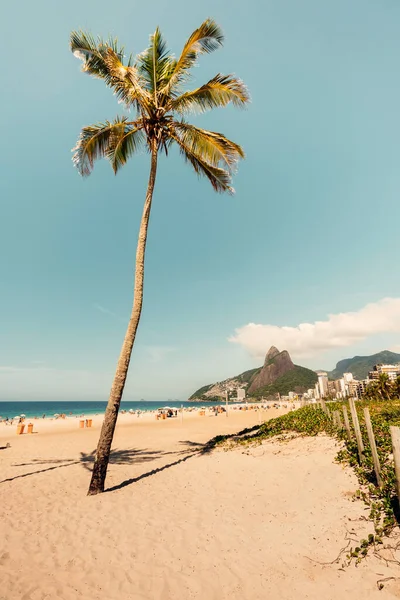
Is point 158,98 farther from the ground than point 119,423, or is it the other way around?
point 158,98

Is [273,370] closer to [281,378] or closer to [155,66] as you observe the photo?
[281,378]

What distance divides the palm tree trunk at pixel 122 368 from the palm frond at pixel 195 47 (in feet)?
7.46

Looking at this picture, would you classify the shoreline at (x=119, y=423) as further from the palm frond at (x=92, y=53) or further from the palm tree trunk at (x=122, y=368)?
the palm frond at (x=92, y=53)

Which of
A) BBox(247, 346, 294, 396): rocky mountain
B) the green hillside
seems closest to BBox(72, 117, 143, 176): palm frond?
the green hillside

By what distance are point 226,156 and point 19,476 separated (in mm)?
12575

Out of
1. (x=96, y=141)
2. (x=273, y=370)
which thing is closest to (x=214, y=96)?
(x=96, y=141)

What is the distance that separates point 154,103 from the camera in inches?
363

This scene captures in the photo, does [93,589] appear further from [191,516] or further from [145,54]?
[145,54]

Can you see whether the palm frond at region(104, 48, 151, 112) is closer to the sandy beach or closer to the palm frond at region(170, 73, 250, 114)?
the palm frond at region(170, 73, 250, 114)

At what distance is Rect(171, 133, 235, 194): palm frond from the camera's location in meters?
10.0

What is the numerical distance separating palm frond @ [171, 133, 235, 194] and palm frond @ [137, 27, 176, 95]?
62.1 inches

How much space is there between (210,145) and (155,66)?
2.98 metres

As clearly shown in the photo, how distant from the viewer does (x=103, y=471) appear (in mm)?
7465

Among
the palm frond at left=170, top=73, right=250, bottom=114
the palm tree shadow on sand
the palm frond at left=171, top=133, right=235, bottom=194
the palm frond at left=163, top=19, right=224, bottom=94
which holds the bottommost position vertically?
the palm tree shadow on sand
